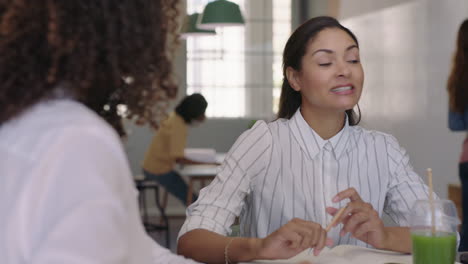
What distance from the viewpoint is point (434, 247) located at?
4.49 feet

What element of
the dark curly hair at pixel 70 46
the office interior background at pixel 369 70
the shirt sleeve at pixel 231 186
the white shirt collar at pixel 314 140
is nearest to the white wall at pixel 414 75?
Result: the office interior background at pixel 369 70

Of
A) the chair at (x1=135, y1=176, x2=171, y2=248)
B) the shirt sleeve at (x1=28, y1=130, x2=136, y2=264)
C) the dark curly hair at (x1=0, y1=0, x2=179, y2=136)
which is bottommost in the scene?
the chair at (x1=135, y1=176, x2=171, y2=248)

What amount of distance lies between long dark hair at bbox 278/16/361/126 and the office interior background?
1681 millimetres

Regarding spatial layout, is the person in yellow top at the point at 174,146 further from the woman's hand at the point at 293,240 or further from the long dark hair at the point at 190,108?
the woman's hand at the point at 293,240

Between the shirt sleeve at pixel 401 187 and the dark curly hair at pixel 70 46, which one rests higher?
the dark curly hair at pixel 70 46

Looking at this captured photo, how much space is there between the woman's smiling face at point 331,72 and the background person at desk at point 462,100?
6.80 ft

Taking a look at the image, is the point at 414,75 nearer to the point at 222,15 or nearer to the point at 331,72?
the point at 222,15

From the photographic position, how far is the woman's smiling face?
74.0 inches

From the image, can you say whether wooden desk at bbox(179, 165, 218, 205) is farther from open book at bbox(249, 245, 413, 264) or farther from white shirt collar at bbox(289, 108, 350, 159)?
open book at bbox(249, 245, 413, 264)

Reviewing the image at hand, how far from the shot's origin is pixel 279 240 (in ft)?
4.76

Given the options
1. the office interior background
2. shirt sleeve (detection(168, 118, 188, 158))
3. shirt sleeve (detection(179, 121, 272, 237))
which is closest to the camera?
shirt sleeve (detection(179, 121, 272, 237))

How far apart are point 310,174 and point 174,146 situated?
12.7 feet

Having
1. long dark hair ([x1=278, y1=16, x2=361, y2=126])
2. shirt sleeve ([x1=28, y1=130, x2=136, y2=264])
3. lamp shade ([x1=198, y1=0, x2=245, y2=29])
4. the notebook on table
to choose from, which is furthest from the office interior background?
shirt sleeve ([x1=28, y1=130, x2=136, y2=264])

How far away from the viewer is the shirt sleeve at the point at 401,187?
6.14 ft
